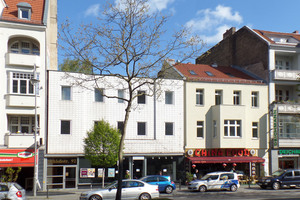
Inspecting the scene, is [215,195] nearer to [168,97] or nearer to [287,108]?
[168,97]

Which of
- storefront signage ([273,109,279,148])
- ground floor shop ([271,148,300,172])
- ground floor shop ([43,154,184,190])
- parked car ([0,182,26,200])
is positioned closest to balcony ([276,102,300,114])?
storefront signage ([273,109,279,148])

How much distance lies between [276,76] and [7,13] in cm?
2499

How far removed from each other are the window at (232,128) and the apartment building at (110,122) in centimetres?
415

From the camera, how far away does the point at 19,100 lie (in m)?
30.1

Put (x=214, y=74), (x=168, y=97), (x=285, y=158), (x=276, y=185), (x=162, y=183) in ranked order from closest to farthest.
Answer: (x=162, y=183)
(x=276, y=185)
(x=168, y=97)
(x=285, y=158)
(x=214, y=74)

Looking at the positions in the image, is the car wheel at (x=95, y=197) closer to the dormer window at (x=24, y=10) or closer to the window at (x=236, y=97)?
the dormer window at (x=24, y=10)

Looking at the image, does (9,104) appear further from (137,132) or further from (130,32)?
(130,32)

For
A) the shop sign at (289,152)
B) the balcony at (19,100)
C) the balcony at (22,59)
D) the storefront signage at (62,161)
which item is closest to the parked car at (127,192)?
the storefront signage at (62,161)

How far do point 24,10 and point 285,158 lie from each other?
2764cm

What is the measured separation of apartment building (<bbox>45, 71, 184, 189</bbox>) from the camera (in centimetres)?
3194

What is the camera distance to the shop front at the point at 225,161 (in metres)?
35.8

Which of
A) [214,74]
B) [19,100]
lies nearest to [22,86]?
[19,100]

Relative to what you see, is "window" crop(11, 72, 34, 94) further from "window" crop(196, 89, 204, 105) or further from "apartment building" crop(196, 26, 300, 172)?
"apartment building" crop(196, 26, 300, 172)

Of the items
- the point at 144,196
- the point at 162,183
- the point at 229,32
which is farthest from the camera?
the point at 229,32
